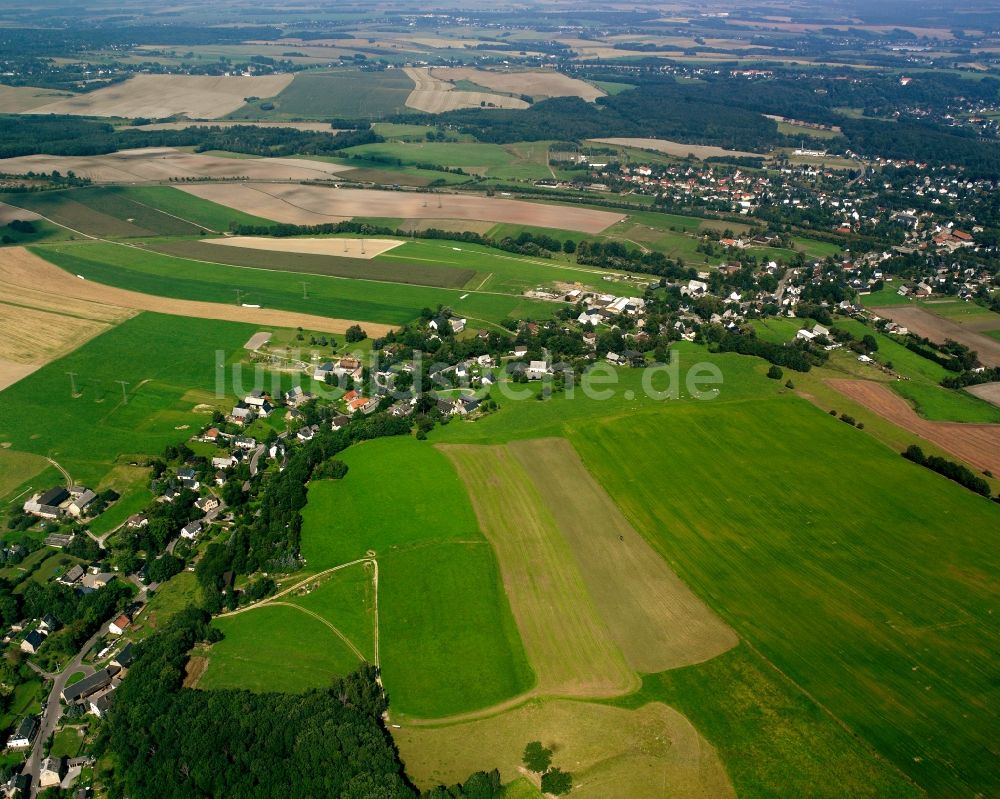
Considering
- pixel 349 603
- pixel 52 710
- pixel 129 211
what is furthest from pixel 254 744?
pixel 129 211

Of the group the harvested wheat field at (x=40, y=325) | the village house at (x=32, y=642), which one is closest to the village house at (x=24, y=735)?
the village house at (x=32, y=642)

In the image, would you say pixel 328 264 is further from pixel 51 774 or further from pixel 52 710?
pixel 51 774

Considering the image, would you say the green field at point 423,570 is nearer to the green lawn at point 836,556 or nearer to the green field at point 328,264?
the green lawn at point 836,556

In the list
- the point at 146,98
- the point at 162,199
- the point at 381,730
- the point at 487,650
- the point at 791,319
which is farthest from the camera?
the point at 146,98

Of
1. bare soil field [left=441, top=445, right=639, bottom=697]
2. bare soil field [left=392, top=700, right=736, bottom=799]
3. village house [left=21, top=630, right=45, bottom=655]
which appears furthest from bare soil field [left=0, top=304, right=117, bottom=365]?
bare soil field [left=392, top=700, right=736, bottom=799]

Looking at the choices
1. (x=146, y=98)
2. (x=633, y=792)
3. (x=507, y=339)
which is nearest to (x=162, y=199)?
(x=507, y=339)

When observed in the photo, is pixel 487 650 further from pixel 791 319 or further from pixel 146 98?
pixel 146 98

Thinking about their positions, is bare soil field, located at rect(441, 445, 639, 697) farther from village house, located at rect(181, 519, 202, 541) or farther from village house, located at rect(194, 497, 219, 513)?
village house, located at rect(181, 519, 202, 541)
